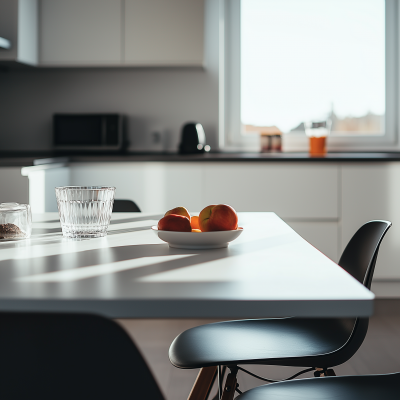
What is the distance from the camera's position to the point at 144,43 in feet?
11.1

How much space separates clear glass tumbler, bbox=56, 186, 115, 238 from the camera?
48.2 inches

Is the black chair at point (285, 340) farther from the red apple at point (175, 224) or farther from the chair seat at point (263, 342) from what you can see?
the red apple at point (175, 224)

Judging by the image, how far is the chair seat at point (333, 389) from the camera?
1.03 meters

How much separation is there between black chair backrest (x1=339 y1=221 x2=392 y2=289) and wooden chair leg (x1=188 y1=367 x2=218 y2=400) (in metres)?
0.42

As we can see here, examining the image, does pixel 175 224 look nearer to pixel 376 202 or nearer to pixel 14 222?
pixel 14 222

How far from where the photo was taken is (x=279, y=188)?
304 centimetres

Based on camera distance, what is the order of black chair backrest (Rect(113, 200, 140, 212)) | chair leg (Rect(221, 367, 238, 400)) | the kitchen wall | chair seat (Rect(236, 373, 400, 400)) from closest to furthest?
chair seat (Rect(236, 373, 400, 400)) → chair leg (Rect(221, 367, 238, 400)) → black chair backrest (Rect(113, 200, 140, 212)) → the kitchen wall

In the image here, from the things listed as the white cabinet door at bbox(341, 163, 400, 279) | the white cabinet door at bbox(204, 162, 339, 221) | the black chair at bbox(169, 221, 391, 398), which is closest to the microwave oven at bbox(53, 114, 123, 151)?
the white cabinet door at bbox(204, 162, 339, 221)

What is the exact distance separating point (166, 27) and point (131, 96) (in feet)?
1.97

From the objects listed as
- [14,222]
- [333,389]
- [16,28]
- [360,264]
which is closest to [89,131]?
Result: [16,28]

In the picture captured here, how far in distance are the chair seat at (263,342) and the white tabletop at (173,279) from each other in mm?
258

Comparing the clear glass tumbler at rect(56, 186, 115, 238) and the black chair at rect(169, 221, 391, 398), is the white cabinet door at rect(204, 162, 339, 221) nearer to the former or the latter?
the black chair at rect(169, 221, 391, 398)

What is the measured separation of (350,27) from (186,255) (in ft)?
10.6

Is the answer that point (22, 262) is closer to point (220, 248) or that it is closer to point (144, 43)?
point (220, 248)
